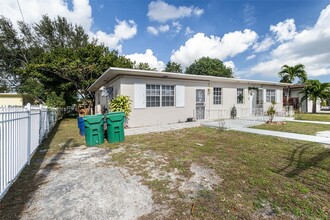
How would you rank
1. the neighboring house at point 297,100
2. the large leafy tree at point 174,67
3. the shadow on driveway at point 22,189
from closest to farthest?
the shadow on driveway at point 22,189
the neighboring house at point 297,100
the large leafy tree at point 174,67

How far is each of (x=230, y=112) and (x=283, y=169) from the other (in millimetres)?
9861

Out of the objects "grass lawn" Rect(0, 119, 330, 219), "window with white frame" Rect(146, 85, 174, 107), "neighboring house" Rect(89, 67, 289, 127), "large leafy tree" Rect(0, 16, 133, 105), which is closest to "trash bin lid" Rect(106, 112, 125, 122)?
"grass lawn" Rect(0, 119, 330, 219)

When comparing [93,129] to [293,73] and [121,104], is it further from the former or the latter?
Answer: [293,73]

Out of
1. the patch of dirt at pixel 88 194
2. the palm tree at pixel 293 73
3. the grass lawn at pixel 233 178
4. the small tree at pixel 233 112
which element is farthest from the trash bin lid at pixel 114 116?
the palm tree at pixel 293 73

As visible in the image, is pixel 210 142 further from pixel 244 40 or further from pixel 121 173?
pixel 244 40

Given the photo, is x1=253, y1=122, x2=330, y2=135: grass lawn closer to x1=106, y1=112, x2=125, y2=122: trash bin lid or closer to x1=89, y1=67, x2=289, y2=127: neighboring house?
x1=89, y1=67, x2=289, y2=127: neighboring house

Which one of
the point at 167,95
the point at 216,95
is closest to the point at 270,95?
the point at 216,95

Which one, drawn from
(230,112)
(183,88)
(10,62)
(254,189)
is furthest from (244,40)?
(10,62)

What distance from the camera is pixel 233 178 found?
322 centimetres

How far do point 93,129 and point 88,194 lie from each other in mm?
3510

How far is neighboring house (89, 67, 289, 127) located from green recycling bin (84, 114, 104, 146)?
331 centimetres

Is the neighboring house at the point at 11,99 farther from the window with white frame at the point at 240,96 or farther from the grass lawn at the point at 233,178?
the window with white frame at the point at 240,96

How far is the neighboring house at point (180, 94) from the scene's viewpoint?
30.8ft

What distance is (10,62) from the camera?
24.5 m
